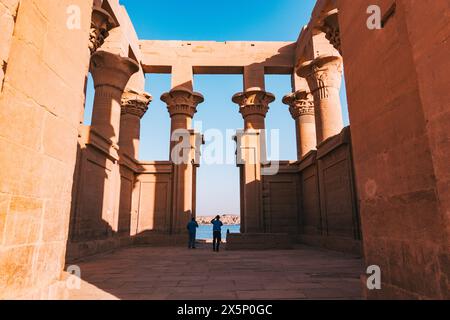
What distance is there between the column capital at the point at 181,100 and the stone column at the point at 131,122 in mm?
1682

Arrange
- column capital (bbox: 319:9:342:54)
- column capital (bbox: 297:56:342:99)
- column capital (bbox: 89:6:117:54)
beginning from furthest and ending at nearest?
column capital (bbox: 297:56:342:99) → column capital (bbox: 319:9:342:54) → column capital (bbox: 89:6:117:54)

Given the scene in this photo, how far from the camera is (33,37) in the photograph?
3.02 m

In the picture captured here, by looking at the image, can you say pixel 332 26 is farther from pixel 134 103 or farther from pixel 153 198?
pixel 153 198

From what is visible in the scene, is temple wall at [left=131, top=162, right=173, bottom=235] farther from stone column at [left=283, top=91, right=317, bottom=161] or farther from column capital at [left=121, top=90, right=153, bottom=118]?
stone column at [left=283, top=91, right=317, bottom=161]

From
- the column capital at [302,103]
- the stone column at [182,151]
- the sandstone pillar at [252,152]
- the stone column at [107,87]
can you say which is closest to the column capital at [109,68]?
the stone column at [107,87]

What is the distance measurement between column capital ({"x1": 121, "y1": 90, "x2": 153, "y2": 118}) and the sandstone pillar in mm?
5423

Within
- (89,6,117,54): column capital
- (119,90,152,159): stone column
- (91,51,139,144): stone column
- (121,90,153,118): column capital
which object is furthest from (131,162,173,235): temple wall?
(89,6,117,54): column capital

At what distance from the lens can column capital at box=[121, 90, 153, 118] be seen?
55.7ft

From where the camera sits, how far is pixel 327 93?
13.5m

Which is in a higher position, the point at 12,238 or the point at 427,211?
the point at 427,211

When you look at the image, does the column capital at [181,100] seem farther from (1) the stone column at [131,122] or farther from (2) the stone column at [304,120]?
(2) the stone column at [304,120]

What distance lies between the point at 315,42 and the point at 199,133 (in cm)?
819
